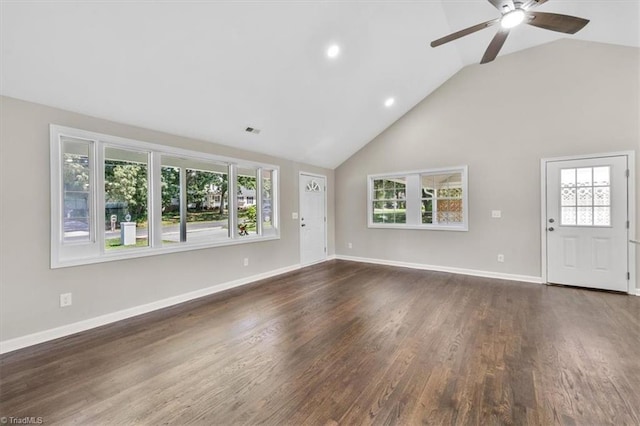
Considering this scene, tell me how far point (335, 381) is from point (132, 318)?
2564 millimetres

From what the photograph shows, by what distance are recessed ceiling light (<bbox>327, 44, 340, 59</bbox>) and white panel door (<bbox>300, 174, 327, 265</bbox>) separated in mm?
2692

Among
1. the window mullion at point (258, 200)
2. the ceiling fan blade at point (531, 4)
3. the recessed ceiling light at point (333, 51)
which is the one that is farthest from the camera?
the window mullion at point (258, 200)

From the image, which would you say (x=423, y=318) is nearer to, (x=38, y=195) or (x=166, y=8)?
(x=166, y=8)

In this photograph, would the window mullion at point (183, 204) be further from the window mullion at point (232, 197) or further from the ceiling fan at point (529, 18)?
the ceiling fan at point (529, 18)

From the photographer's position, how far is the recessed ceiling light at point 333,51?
3413 millimetres

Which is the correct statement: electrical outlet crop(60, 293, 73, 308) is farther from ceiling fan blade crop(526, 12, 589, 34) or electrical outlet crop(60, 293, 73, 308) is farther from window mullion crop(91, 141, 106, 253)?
ceiling fan blade crop(526, 12, 589, 34)

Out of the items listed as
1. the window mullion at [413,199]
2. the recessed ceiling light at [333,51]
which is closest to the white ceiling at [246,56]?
the recessed ceiling light at [333,51]

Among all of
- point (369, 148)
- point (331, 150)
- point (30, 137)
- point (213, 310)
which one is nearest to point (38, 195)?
point (30, 137)

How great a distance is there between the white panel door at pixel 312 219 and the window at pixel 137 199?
51.5 inches

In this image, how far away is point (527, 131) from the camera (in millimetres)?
4484

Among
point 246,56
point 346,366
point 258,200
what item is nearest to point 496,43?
point 246,56

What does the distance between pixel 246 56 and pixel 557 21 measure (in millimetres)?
2964

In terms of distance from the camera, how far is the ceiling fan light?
237 cm

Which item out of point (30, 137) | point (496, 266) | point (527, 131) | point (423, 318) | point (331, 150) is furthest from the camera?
point (331, 150)
